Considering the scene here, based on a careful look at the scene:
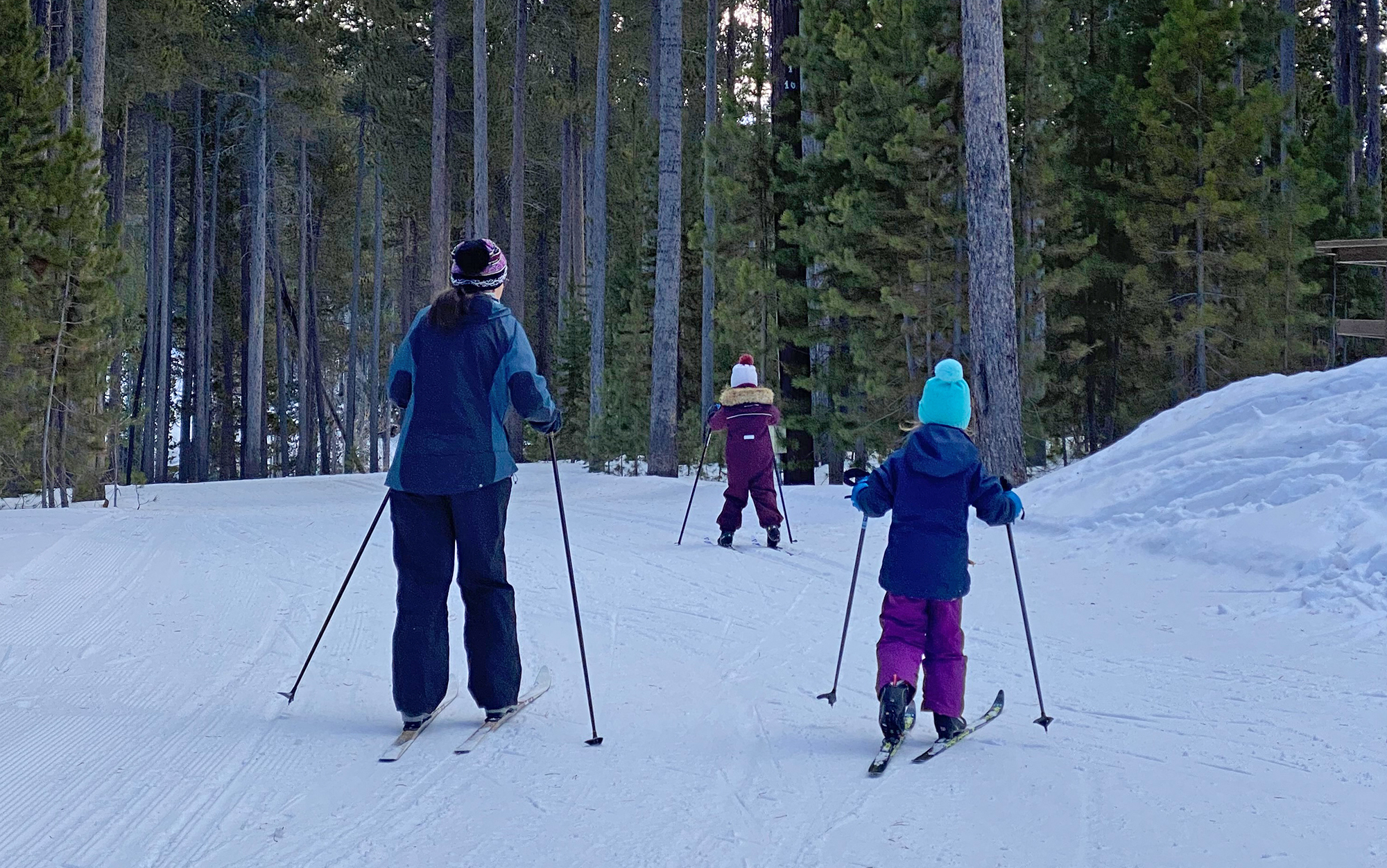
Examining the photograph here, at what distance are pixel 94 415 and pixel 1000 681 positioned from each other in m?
14.9

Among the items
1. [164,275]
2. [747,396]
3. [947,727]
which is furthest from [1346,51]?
[164,275]

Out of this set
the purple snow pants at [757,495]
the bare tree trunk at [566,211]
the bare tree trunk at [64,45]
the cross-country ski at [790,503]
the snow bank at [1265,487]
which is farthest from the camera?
the bare tree trunk at [566,211]

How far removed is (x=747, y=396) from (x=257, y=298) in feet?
83.5

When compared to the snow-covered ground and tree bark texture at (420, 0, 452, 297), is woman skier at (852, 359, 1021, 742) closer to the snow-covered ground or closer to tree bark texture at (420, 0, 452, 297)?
the snow-covered ground

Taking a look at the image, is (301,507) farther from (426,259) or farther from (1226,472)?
(426,259)

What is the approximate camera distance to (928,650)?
4930 mm

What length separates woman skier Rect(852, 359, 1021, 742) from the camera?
484 cm

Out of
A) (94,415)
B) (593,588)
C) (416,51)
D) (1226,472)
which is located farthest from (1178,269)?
(416,51)

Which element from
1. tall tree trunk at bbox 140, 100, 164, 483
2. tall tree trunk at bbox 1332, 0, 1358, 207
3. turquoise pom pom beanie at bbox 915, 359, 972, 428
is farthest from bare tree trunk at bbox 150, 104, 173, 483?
turquoise pom pom beanie at bbox 915, 359, 972, 428

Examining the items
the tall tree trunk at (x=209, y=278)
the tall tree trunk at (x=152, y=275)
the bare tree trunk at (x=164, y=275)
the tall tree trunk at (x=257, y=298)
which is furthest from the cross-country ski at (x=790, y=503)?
the tall tree trunk at (x=209, y=278)

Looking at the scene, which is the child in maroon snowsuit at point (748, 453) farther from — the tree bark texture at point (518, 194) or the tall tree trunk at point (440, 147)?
the tree bark texture at point (518, 194)

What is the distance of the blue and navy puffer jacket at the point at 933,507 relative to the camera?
4.85 meters

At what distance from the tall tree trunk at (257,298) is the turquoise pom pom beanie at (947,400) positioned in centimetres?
3018

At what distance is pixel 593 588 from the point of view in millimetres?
8836
